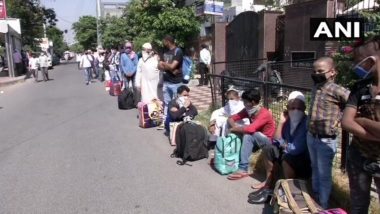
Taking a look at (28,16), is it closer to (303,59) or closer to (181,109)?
(303,59)

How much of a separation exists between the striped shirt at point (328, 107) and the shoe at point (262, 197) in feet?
3.28

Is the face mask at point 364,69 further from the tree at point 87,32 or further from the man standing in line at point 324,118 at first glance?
the tree at point 87,32

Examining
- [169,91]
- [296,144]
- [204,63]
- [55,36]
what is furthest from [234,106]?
[55,36]

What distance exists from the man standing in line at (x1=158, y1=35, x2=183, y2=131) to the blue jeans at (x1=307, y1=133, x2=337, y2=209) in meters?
4.14

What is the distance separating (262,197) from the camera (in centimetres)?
452

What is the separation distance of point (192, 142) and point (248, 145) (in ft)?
3.39

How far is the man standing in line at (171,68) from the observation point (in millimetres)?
7980

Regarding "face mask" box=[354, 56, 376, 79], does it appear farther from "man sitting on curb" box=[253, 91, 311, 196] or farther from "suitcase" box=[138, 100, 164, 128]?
"suitcase" box=[138, 100, 164, 128]

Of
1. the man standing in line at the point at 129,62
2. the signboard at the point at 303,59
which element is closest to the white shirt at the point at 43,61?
the man standing in line at the point at 129,62

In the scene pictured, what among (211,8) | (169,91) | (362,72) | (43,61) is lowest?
(169,91)

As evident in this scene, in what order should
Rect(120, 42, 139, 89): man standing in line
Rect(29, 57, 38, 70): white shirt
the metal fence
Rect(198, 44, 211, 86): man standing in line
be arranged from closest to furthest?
the metal fence, Rect(120, 42, 139, 89): man standing in line, Rect(198, 44, 211, 86): man standing in line, Rect(29, 57, 38, 70): white shirt

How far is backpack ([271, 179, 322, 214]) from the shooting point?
3.79 metres

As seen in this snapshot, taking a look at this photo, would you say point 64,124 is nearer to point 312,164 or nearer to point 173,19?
point 312,164

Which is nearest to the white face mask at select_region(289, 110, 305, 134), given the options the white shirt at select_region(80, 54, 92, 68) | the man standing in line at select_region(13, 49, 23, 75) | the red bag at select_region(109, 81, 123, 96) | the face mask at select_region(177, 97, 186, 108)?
the face mask at select_region(177, 97, 186, 108)
